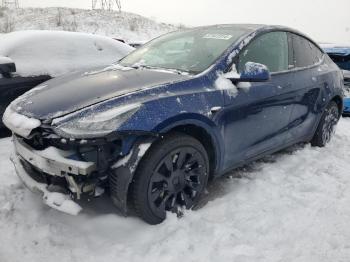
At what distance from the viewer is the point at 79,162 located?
2.42 m

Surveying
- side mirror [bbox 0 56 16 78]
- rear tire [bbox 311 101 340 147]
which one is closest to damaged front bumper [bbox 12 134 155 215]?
side mirror [bbox 0 56 16 78]

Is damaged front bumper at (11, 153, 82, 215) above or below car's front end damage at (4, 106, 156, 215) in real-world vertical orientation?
below

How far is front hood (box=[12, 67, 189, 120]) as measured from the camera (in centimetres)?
261

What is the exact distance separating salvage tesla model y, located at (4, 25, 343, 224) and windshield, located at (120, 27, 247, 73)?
1cm

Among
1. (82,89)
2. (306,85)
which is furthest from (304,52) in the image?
(82,89)

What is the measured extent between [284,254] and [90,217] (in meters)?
1.44

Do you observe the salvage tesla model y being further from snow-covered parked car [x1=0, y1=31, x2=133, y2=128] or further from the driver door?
snow-covered parked car [x1=0, y1=31, x2=133, y2=128]

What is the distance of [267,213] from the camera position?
10.3 feet

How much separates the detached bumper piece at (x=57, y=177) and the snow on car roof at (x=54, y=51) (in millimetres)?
2127

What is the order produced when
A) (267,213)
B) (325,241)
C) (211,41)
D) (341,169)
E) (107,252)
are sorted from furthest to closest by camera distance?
(341,169), (211,41), (267,213), (325,241), (107,252)

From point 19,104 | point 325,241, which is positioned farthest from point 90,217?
point 325,241

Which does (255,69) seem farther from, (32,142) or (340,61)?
(340,61)

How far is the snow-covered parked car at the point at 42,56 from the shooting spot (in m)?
4.33

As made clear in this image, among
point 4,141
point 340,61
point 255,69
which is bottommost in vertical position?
point 4,141
